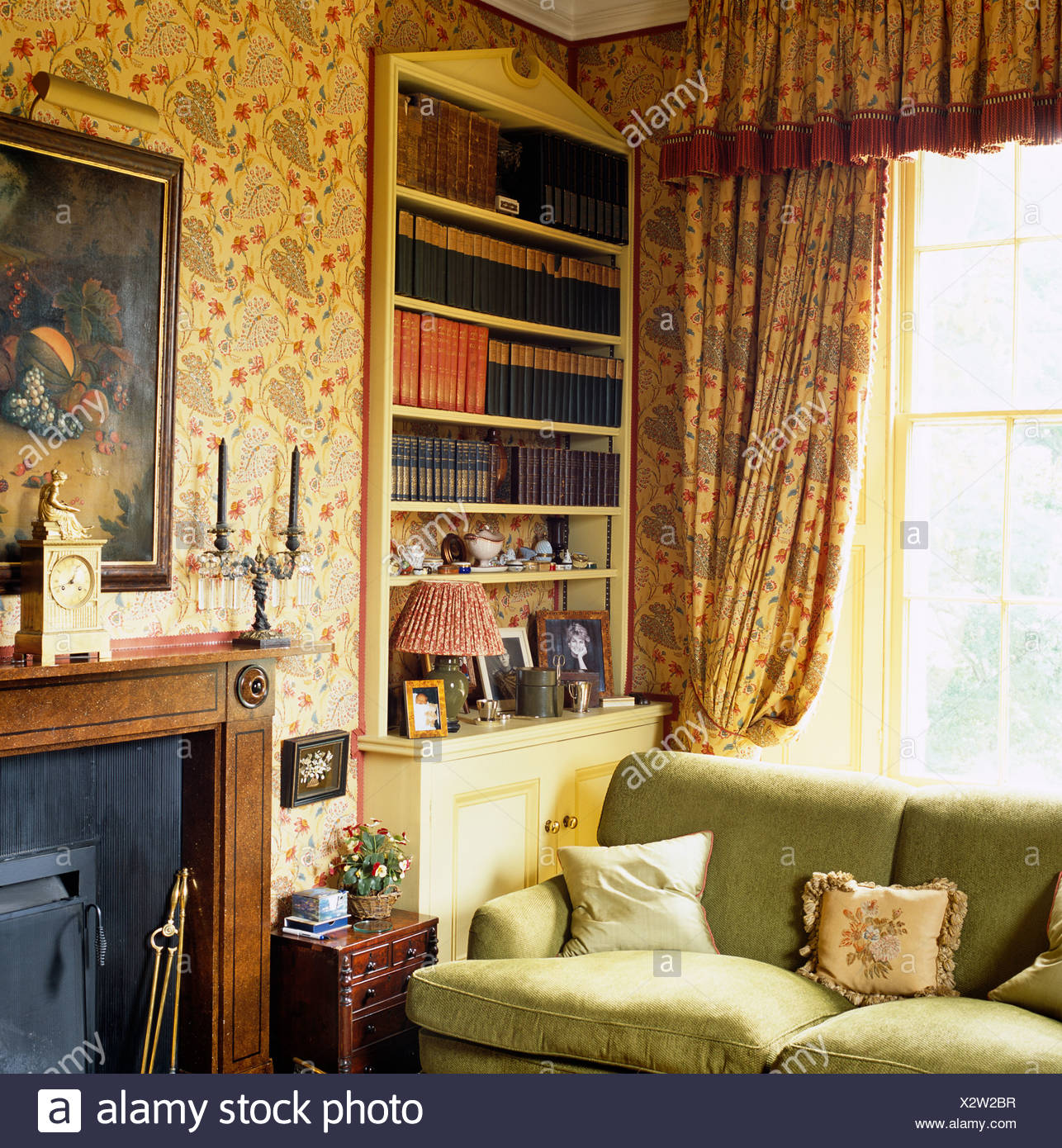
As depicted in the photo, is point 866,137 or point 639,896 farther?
point 866,137

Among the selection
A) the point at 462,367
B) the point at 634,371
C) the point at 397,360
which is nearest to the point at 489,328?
the point at 462,367

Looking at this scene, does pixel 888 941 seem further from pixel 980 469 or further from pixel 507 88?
pixel 507 88

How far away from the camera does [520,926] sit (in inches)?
130

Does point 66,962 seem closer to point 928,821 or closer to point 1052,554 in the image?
point 928,821

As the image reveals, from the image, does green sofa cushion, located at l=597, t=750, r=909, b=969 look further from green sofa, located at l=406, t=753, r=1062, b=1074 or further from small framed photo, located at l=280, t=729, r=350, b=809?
small framed photo, located at l=280, t=729, r=350, b=809

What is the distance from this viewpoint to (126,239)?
301cm

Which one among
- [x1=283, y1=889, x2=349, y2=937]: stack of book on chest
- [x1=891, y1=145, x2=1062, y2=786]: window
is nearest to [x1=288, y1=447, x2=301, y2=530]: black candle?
[x1=283, y1=889, x2=349, y2=937]: stack of book on chest

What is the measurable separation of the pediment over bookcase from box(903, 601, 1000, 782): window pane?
1.98 metres

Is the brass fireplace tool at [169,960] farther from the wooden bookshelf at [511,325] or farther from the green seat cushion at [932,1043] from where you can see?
the wooden bookshelf at [511,325]

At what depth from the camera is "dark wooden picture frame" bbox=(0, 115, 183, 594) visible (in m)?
2.77

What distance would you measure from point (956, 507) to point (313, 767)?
216cm

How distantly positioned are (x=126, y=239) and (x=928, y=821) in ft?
8.00

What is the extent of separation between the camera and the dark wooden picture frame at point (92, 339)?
2.77m

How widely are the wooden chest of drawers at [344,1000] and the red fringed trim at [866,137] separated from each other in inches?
101
